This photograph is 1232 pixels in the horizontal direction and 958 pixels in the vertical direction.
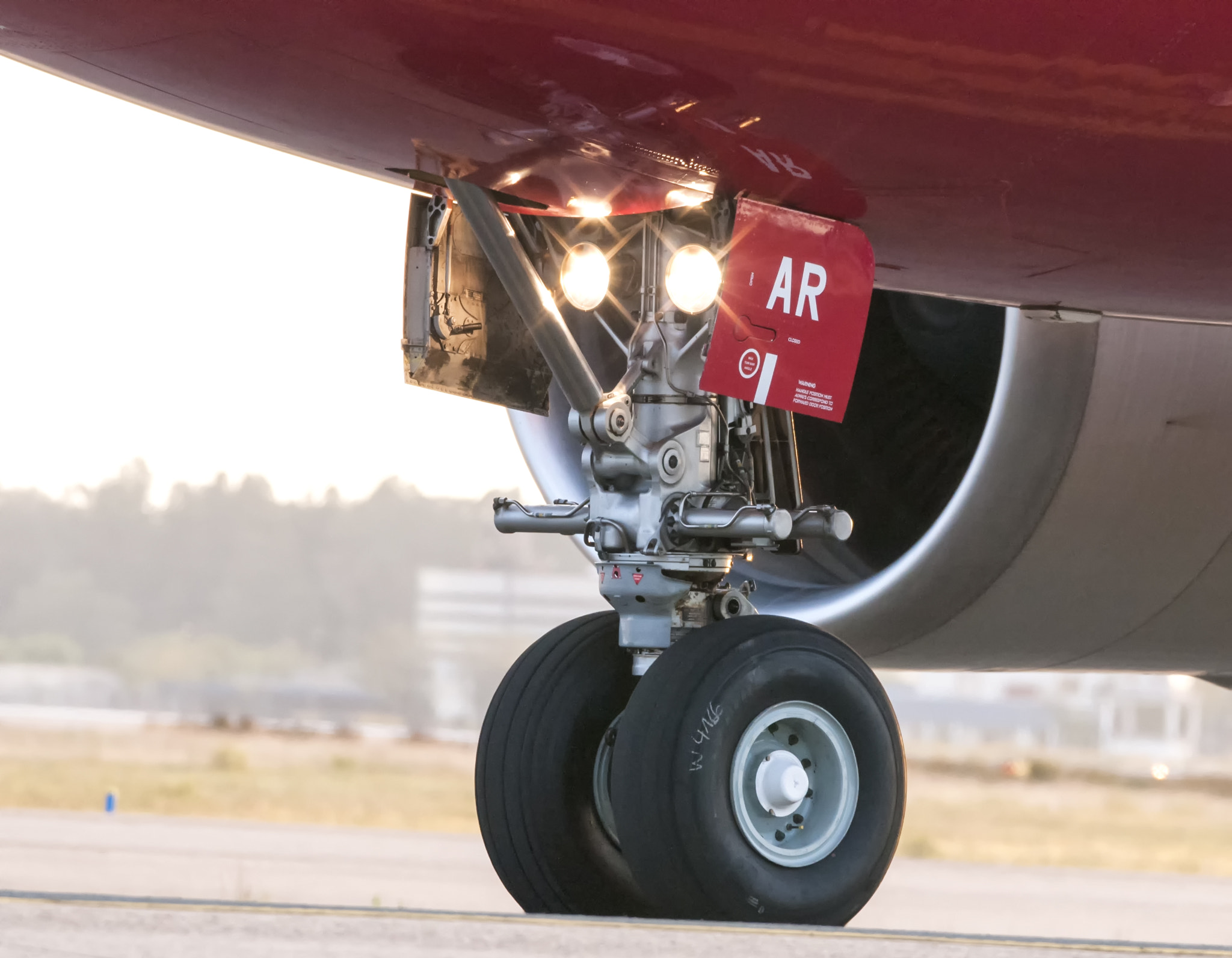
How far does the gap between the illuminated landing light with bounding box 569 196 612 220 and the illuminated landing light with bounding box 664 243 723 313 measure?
0.46ft

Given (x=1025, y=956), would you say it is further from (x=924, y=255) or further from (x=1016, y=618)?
(x=1016, y=618)

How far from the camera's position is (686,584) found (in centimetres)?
270

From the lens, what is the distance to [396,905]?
3.20 m

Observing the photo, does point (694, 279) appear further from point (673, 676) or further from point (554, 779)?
point (554, 779)

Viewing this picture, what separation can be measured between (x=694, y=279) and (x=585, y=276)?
22cm

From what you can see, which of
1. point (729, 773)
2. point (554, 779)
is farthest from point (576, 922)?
point (554, 779)

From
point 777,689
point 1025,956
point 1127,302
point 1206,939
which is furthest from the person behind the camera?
point 1206,939

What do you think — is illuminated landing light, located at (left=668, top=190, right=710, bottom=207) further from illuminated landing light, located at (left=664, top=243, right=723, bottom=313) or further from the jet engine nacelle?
the jet engine nacelle

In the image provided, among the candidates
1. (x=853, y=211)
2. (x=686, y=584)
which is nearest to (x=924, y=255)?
(x=853, y=211)

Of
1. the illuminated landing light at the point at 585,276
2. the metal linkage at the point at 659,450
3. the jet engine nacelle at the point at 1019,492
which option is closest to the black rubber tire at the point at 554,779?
the metal linkage at the point at 659,450

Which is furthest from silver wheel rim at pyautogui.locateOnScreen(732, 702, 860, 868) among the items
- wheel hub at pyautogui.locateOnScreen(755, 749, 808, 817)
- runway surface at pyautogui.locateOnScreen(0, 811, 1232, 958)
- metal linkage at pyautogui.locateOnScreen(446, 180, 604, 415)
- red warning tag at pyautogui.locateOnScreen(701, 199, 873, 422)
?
metal linkage at pyautogui.locateOnScreen(446, 180, 604, 415)

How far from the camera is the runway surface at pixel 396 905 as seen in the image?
185 cm

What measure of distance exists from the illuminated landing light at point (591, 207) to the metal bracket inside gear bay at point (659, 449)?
11cm

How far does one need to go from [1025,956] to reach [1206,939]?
1.76 metres
